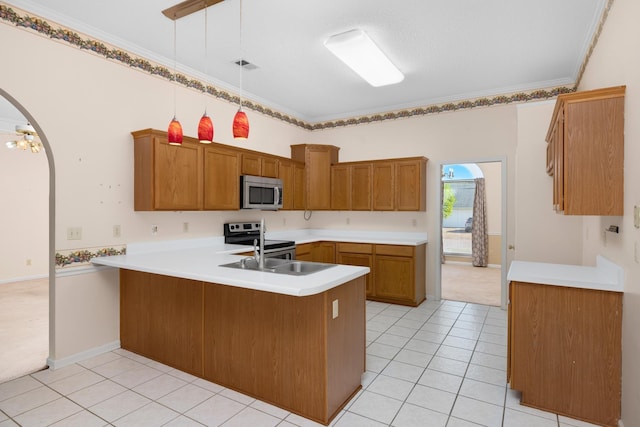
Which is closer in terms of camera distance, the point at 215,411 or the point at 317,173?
the point at 215,411

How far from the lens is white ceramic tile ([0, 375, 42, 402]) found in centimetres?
256

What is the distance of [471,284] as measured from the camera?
6496 mm

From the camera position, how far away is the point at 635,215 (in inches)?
74.2

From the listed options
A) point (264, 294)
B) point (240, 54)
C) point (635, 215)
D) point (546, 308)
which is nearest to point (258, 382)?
point (264, 294)

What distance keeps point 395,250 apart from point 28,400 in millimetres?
4102

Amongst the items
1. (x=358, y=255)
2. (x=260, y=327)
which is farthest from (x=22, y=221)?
(x=260, y=327)

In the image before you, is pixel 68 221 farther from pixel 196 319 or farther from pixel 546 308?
pixel 546 308

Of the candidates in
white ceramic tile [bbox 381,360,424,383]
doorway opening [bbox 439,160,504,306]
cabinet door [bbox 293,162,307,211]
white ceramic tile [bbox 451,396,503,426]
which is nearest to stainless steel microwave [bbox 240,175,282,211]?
cabinet door [bbox 293,162,307,211]

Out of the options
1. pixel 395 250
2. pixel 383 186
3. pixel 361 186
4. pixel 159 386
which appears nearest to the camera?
pixel 159 386

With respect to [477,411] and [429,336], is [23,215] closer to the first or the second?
[429,336]

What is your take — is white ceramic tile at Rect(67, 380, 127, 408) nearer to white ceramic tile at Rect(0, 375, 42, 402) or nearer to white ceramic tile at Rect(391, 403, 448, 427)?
white ceramic tile at Rect(0, 375, 42, 402)

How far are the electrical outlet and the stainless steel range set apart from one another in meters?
1.71

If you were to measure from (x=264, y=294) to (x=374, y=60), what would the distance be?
2.70 meters

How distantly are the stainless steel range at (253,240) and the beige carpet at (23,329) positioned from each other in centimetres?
217
